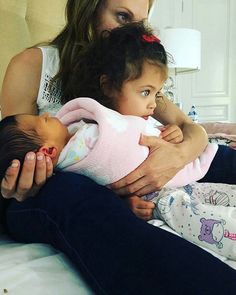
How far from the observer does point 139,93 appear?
0.93 meters

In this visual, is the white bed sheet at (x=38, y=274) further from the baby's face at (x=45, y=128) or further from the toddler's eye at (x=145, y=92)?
the toddler's eye at (x=145, y=92)

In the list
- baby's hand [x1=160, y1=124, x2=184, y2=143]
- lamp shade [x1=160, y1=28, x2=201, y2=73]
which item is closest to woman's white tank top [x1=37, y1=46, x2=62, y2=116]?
baby's hand [x1=160, y1=124, x2=184, y2=143]

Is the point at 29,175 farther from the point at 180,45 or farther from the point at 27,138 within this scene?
the point at 180,45

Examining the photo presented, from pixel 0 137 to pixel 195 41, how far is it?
2.16 m

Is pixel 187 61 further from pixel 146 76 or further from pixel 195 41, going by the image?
pixel 146 76

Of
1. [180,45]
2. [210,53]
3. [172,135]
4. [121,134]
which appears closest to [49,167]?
[121,134]

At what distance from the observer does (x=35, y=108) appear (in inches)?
43.4

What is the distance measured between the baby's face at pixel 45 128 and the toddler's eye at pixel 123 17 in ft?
1.57

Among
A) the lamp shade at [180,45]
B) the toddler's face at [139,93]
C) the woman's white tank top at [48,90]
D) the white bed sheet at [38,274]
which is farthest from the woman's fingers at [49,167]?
the lamp shade at [180,45]

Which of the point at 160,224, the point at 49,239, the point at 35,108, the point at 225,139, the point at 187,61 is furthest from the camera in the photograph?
the point at 187,61

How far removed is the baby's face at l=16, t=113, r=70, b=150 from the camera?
73 cm

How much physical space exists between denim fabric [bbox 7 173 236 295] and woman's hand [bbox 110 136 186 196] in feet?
0.51

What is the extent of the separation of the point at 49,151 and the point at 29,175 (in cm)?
8

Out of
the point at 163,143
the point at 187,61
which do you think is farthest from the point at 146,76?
the point at 187,61
